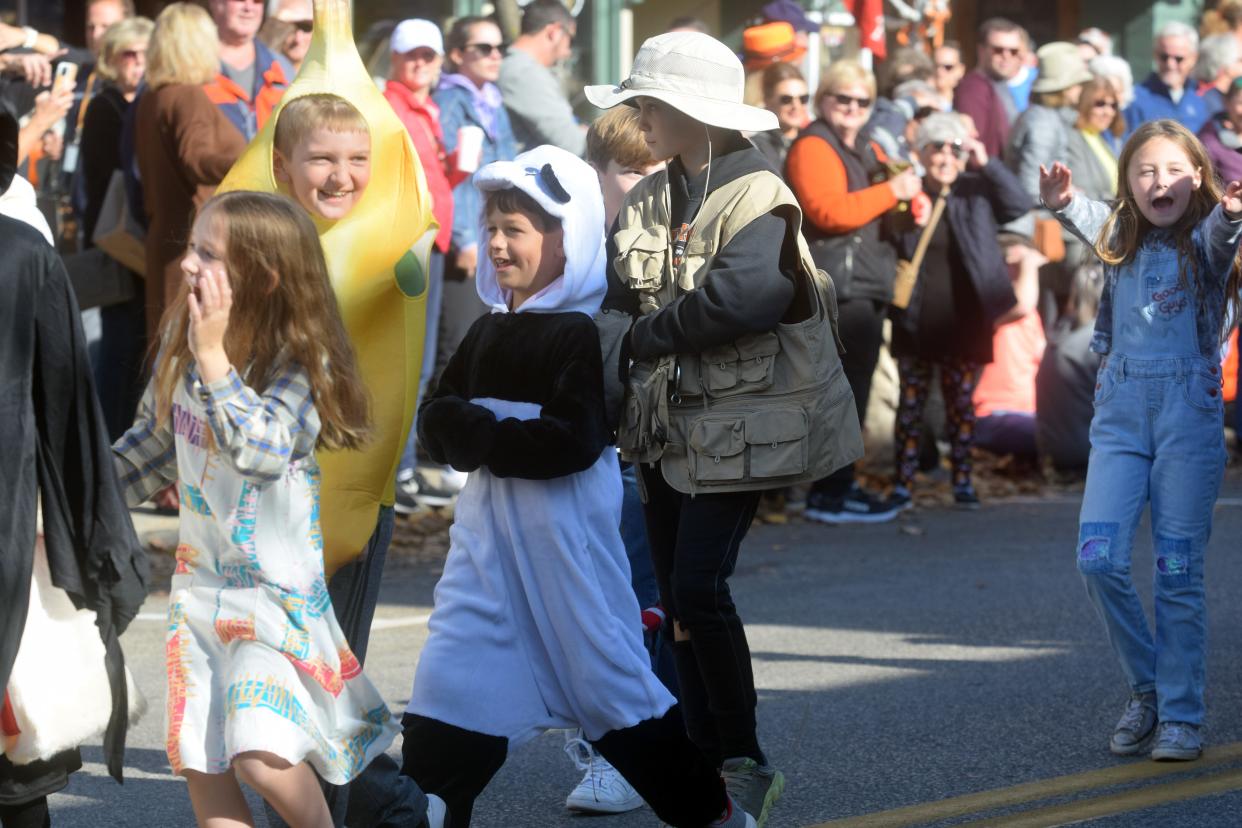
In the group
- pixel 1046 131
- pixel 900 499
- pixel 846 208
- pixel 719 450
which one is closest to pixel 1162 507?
pixel 719 450

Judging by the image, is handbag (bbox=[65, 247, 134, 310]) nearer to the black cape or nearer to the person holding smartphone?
the person holding smartphone

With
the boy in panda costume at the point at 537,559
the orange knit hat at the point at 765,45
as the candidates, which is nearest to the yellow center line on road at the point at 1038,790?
the boy in panda costume at the point at 537,559

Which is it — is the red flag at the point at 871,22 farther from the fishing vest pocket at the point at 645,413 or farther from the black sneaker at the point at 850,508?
the fishing vest pocket at the point at 645,413

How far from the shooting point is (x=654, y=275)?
4922 millimetres

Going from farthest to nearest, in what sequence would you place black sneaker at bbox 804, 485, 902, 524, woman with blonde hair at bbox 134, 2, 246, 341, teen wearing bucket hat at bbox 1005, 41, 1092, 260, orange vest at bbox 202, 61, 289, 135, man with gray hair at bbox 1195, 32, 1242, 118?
1. man with gray hair at bbox 1195, 32, 1242, 118
2. teen wearing bucket hat at bbox 1005, 41, 1092, 260
3. black sneaker at bbox 804, 485, 902, 524
4. orange vest at bbox 202, 61, 289, 135
5. woman with blonde hair at bbox 134, 2, 246, 341

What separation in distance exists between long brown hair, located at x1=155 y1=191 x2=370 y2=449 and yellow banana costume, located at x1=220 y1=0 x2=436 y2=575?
1.31 ft

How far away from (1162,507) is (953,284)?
16.1 ft

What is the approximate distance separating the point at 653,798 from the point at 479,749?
0.39 meters

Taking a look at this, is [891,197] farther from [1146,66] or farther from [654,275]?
[1146,66]

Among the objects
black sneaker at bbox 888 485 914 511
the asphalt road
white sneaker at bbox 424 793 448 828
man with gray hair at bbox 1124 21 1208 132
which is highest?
man with gray hair at bbox 1124 21 1208 132

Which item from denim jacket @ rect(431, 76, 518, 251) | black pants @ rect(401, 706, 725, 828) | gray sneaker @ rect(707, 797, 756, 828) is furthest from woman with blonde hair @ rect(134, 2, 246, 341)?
gray sneaker @ rect(707, 797, 756, 828)

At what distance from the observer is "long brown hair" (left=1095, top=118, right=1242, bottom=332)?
564cm

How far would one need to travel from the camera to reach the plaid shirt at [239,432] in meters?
3.66

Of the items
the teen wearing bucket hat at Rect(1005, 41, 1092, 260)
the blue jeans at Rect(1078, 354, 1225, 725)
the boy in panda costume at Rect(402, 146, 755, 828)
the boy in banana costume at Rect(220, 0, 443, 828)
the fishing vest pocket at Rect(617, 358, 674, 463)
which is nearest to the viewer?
the boy in panda costume at Rect(402, 146, 755, 828)
